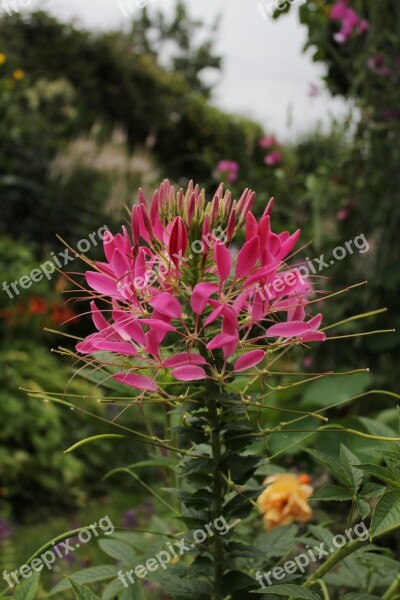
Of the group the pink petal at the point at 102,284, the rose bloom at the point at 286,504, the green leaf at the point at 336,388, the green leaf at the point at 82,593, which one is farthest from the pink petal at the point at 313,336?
the green leaf at the point at 336,388

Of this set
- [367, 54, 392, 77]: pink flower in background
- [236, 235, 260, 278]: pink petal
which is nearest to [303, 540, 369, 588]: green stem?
[236, 235, 260, 278]: pink petal

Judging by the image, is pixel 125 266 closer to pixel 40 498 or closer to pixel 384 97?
pixel 384 97

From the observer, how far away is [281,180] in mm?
3600

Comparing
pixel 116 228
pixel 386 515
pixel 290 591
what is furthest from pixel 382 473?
pixel 116 228

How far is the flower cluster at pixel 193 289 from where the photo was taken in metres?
0.74

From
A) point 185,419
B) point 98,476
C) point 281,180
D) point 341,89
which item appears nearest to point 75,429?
point 98,476

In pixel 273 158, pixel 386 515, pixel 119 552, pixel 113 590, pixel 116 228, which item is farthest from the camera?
pixel 116 228

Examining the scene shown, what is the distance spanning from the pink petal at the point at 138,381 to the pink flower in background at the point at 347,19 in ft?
9.59

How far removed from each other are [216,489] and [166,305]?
248 mm

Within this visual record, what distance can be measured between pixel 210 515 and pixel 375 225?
107 inches

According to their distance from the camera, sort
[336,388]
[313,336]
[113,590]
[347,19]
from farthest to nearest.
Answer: [347,19] → [336,388] → [113,590] → [313,336]

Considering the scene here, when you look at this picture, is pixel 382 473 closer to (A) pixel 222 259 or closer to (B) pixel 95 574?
(A) pixel 222 259

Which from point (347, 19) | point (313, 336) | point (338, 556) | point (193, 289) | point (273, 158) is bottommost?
point (338, 556)

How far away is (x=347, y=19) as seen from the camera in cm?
326
